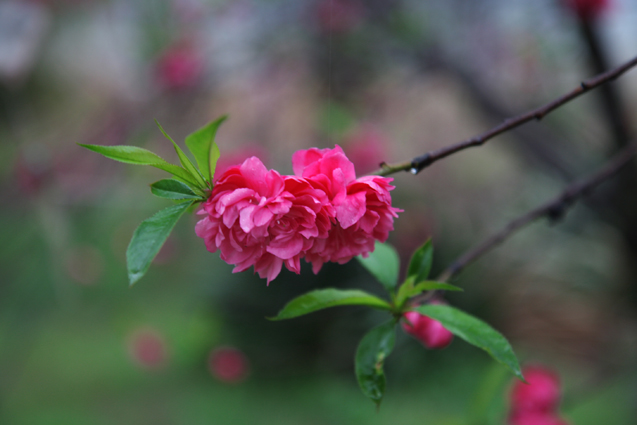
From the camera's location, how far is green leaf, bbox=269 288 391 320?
415 mm

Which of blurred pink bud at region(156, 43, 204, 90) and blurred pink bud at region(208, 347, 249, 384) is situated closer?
blurred pink bud at region(156, 43, 204, 90)

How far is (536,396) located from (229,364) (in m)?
1.31

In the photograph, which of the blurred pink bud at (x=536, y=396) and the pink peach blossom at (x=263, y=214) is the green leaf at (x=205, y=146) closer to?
the pink peach blossom at (x=263, y=214)

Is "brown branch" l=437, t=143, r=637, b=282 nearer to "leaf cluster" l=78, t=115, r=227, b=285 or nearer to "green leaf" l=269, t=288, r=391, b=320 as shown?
"green leaf" l=269, t=288, r=391, b=320

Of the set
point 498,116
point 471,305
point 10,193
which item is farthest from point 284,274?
point 10,193

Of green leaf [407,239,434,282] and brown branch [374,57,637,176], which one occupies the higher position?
brown branch [374,57,637,176]

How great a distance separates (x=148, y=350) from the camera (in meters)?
2.12

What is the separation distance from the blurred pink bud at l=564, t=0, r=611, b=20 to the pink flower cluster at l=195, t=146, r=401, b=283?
4.18 ft

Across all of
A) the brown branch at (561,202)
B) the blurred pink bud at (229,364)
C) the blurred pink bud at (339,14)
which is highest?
the blurred pink bud at (339,14)

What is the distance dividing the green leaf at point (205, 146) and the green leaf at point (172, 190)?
0.06 feet

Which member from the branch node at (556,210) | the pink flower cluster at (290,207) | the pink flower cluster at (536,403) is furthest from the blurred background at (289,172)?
the pink flower cluster at (290,207)

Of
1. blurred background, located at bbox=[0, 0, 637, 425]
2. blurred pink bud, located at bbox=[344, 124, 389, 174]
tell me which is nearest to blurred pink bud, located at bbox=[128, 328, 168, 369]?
blurred background, located at bbox=[0, 0, 637, 425]

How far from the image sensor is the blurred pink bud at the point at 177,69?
1714 mm

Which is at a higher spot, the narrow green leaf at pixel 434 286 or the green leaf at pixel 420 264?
the narrow green leaf at pixel 434 286
